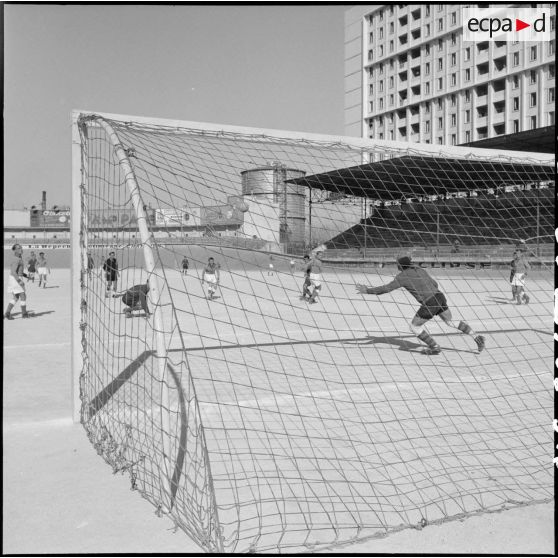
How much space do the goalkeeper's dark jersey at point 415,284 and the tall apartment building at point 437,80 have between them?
40349 millimetres

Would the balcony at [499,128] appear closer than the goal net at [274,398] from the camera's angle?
No

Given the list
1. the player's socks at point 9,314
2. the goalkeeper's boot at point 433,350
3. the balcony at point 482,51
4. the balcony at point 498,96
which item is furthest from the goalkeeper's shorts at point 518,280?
the balcony at point 482,51

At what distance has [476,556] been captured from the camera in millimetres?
2482

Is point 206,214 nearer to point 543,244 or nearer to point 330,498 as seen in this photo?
point 330,498

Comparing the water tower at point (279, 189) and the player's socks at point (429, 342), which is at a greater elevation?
the water tower at point (279, 189)

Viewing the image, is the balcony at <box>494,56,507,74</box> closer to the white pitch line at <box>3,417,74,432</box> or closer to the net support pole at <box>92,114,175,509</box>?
the white pitch line at <box>3,417,74,432</box>

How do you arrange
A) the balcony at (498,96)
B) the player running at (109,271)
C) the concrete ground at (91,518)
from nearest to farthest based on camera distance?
the concrete ground at (91,518) → the player running at (109,271) → the balcony at (498,96)

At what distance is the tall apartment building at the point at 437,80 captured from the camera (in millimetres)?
47094

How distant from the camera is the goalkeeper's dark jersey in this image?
7.67 meters

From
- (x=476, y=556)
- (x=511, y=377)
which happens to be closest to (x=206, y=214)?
(x=511, y=377)

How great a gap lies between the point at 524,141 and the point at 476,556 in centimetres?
2791

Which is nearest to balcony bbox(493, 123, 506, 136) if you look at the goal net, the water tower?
the water tower

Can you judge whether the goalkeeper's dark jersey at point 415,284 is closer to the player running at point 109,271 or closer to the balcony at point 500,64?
the player running at point 109,271

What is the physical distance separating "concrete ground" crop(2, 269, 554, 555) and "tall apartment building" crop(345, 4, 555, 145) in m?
45.0
